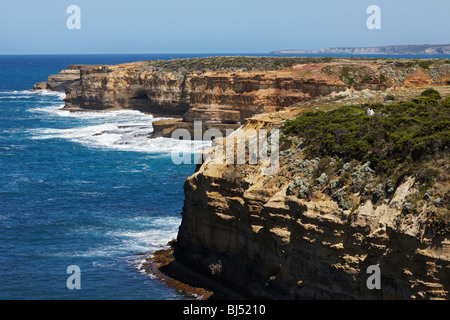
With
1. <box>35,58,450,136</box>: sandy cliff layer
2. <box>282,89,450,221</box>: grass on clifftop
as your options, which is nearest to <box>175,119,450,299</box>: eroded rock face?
<box>282,89,450,221</box>: grass on clifftop

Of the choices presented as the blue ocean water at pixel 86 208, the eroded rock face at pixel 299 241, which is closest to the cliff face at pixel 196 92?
the blue ocean water at pixel 86 208

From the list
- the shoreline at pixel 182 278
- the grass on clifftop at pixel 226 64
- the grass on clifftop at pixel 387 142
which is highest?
the grass on clifftop at pixel 226 64

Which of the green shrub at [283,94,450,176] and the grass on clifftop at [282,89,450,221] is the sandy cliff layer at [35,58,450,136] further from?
the grass on clifftop at [282,89,450,221]

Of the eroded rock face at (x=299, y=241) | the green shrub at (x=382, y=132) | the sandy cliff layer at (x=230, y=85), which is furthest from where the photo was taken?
the sandy cliff layer at (x=230, y=85)

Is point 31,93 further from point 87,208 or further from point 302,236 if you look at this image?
point 302,236

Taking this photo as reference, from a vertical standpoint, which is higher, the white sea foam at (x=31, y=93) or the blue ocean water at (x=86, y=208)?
the white sea foam at (x=31, y=93)

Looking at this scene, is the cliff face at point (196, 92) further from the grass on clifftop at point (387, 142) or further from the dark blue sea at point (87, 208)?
the grass on clifftop at point (387, 142)
